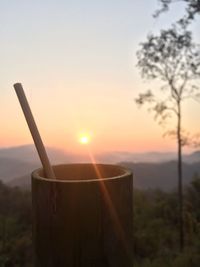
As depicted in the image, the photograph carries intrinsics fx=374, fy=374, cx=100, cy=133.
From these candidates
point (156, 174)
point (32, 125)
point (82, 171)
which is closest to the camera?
point (32, 125)

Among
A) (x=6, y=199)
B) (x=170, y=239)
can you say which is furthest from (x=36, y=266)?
(x=6, y=199)

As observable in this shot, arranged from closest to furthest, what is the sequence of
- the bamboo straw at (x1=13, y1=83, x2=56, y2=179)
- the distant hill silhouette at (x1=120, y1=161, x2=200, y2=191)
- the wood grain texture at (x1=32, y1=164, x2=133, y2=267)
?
the wood grain texture at (x1=32, y1=164, x2=133, y2=267) < the bamboo straw at (x1=13, y1=83, x2=56, y2=179) < the distant hill silhouette at (x1=120, y1=161, x2=200, y2=191)

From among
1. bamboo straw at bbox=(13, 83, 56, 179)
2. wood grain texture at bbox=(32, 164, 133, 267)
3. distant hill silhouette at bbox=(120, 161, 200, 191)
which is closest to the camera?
wood grain texture at bbox=(32, 164, 133, 267)

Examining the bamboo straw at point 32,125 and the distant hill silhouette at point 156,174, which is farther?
the distant hill silhouette at point 156,174

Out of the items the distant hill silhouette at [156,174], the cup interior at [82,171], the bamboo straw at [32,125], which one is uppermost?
the bamboo straw at [32,125]

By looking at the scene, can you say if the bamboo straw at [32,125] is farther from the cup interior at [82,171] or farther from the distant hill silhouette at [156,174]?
the distant hill silhouette at [156,174]

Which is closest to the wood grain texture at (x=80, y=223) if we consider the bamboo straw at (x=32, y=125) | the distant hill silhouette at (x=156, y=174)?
the bamboo straw at (x=32, y=125)

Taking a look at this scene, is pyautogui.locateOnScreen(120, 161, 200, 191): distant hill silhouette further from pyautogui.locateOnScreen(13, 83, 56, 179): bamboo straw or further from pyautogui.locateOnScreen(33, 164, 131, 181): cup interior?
pyautogui.locateOnScreen(13, 83, 56, 179): bamboo straw

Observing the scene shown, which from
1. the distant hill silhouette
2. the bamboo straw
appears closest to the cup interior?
the bamboo straw

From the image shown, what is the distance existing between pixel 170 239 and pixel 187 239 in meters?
1.22

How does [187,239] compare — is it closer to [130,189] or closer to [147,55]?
[147,55]

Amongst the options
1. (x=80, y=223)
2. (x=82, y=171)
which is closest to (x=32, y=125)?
(x=82, y=171)

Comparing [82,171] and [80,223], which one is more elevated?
[82,171]

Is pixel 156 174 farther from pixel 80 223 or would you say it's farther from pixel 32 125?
pixel 80 223
